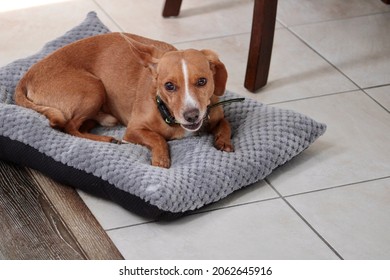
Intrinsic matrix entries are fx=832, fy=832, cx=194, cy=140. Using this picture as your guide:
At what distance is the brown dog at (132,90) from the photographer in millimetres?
2277

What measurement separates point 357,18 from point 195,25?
683 millimetres

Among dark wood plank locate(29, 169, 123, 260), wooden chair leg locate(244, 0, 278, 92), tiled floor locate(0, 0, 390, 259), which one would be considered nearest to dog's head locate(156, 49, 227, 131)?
tiled floor locate(0, 0, 390, 259)

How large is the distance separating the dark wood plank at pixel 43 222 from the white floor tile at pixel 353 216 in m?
0.54

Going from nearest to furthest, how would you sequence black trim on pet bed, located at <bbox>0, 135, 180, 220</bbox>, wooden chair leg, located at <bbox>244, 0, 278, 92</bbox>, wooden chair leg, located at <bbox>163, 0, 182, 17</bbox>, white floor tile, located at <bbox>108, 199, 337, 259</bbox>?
white floor tile, located at <bbox>108, 199, 337, 259</bbox> → black trim on pet bed, located at <bbox>0, 135, 180, 220</bbox> → wooden chair leg, located at <bbox>244, 0, 278, 92</bbox> → wooden chair leg, located at <bbox>163, 0, 182, 17</bbox>

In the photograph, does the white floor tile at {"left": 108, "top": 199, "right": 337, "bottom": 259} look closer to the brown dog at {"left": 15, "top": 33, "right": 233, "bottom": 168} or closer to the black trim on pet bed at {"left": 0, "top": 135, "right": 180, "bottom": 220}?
the black trim on pet bed at {"left": 0, "top": 135, "right": 180, "bottom": 220}

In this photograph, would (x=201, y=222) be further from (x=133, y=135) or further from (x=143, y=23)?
(x=143, y=23)

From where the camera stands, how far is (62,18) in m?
3.48

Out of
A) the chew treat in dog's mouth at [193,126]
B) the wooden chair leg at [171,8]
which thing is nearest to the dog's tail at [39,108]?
the chew treat in dog's mouth at [193,126]

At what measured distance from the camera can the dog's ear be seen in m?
2.37

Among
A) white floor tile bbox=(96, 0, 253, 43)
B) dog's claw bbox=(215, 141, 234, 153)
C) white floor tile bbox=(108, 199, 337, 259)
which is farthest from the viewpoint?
white floor tile bbox=(96, 0, 253, 43)

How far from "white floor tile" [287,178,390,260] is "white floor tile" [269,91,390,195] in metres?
0.05

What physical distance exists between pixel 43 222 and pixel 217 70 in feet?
2.14

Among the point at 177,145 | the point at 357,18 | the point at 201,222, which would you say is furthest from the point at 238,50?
the point at 201,222
